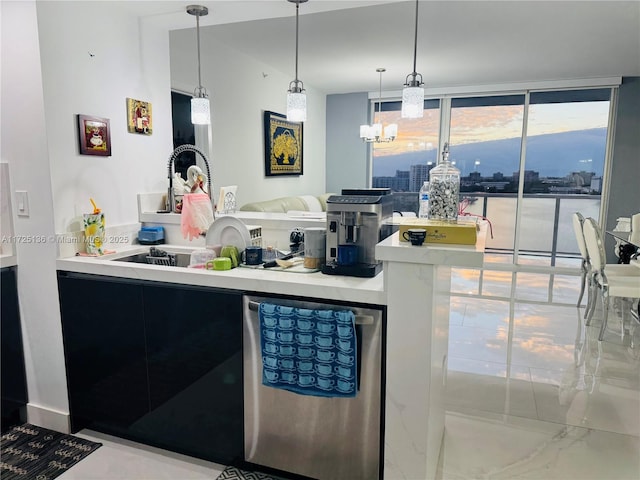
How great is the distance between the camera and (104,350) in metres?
2.25

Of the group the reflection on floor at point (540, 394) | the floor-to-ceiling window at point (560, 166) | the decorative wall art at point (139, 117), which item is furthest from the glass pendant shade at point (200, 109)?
the floor-to-ceiling window at point (560, 166)

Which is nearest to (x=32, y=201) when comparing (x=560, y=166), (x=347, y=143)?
(x=347, y=143)

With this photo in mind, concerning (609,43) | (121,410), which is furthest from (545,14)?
(121,410)

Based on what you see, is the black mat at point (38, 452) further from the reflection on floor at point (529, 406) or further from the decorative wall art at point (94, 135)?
the decorative wall art at point (94, 135)

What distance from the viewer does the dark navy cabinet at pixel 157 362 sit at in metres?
2.00

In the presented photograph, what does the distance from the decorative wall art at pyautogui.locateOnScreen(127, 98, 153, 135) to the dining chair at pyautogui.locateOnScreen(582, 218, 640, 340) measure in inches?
141

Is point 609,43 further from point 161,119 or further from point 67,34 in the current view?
point 67,34

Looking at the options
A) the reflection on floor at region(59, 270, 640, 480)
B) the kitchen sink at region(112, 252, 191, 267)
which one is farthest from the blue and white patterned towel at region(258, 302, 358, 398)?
the kitchen sink at region(112, 252, 191, 267)

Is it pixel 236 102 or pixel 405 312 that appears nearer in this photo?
pixel 405 312

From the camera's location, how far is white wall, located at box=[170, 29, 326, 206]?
3951 mm

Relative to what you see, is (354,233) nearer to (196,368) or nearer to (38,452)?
(196,368)

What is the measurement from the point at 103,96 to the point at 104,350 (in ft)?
4.50

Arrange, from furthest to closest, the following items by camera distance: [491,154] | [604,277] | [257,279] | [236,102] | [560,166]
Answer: [491,154] < [560,166] < [236,102] < [604,277] < [257,279]

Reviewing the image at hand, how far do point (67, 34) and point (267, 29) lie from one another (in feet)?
6.95
